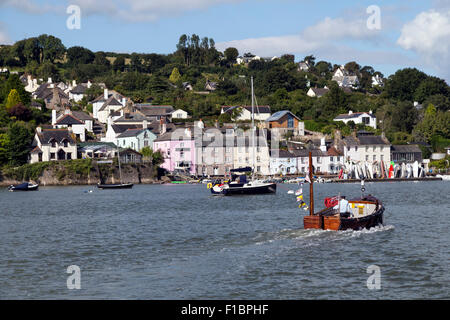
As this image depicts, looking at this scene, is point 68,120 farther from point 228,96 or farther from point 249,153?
point 228,96

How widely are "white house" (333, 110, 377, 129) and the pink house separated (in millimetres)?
36497

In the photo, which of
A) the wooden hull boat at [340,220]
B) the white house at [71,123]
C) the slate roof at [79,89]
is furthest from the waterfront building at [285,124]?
the wooden hull boat at [340,220]

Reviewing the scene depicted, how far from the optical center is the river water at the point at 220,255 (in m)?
26.0

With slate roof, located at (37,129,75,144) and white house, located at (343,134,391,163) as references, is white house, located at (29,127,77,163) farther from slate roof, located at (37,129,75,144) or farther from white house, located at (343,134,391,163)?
white house, located at (343,134,391,163)

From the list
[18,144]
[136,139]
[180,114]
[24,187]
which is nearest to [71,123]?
[136,139]

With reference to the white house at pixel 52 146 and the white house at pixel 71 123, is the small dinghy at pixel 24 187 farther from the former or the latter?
the white house at pixel 71 123

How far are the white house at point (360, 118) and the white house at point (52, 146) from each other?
185ft

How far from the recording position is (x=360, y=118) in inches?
5487

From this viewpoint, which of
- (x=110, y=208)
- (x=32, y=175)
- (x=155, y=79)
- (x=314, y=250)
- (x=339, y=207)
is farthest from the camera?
(x=155, y=79)

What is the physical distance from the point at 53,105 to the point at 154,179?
40.4m
